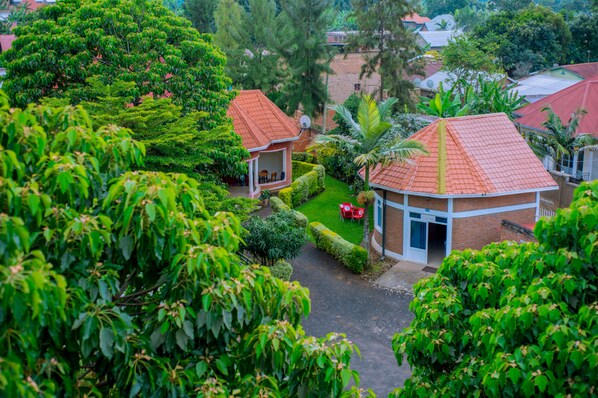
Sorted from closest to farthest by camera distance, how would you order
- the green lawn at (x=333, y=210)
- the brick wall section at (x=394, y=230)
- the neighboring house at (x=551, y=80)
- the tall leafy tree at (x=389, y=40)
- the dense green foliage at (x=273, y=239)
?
the dense green foliage at (x=273, y=239) < the brick wall section at (x=394, y=230) < the green lawn at (x=333, y=210) < the tall leafy tree at (x=389, y=40) < the neighboring house at (x=551, y=80)

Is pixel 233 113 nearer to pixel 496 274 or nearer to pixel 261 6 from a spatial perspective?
pixel 261 6

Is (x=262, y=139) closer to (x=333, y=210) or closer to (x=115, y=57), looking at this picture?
(x=333, y=210)

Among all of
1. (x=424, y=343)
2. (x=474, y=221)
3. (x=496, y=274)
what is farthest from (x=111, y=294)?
(x=474, y=221)

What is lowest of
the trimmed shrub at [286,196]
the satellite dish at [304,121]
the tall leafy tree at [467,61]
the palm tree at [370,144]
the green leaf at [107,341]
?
the trimmed shrub at [286,196]

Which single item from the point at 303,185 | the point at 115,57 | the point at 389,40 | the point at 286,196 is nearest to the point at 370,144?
the point at 286,196

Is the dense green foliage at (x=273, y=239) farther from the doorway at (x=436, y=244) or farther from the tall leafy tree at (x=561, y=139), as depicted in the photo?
the tall leafy tree at (x=561, y=139)

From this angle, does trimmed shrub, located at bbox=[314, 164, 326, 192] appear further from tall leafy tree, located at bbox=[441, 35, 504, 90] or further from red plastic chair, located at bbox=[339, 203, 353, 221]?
tall leafy tree, located at bbox=[441, 35, 504, 90]

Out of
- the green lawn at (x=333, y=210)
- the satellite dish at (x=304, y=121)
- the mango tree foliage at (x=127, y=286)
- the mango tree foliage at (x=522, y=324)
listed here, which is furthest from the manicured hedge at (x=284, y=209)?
the mango tree foliage at (x=127, y=286)
